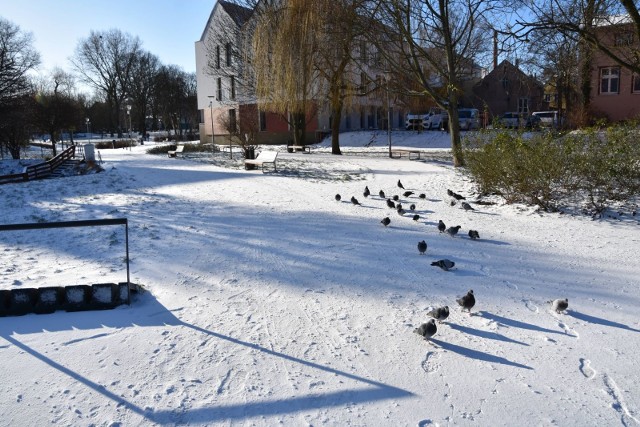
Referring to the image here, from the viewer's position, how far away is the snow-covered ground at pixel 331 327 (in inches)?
136

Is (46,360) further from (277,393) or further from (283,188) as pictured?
(283,188)

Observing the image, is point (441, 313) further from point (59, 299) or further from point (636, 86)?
point (636, 86)

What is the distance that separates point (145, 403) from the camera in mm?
3498

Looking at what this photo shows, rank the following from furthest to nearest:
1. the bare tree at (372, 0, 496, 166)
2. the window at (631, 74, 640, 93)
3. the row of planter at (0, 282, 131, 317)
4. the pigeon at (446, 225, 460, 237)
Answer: the window at (631, 74, 640, 93), the bare tree at (372, 0, 496, 166), the pigeon at (446, 225, 460, 237), the row of planter at (0, 282, 131, 317)

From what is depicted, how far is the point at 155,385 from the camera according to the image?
12.3 ft

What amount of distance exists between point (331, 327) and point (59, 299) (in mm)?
2970

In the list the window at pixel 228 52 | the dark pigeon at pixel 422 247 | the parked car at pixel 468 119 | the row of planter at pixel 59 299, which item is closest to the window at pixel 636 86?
the parked car at pixel 468 119

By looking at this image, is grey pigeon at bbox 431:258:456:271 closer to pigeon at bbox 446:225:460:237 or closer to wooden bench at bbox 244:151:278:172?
pigeon at bbox 446:225:460:237

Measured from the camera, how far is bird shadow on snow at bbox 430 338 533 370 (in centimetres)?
400

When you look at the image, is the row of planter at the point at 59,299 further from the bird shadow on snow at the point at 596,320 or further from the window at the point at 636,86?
the window at the point at 636,86

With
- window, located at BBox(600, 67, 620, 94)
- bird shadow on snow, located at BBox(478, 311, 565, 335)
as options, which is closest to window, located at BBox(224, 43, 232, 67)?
window, located at BBox(600, 67, 620, 94)

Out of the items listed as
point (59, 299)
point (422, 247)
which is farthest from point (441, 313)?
point (59, 299)

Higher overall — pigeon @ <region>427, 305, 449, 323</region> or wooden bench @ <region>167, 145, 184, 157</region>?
wooden bench @ <region>167, 145, 184, 157</region>

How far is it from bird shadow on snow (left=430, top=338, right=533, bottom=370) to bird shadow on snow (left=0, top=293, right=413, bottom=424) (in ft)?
2.81
